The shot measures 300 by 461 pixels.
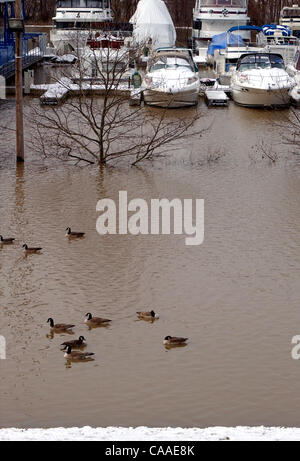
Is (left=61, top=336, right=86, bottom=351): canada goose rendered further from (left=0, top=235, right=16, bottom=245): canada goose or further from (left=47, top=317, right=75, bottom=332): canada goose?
(left=0, top=235, right=16, bottom=245): canada goose

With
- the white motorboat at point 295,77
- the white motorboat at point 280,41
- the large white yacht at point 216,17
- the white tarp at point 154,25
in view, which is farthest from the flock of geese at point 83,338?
the large white yacht at point 216,17

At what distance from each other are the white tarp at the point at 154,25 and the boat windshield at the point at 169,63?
12.5 m

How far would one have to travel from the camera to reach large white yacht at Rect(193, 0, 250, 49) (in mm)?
50312

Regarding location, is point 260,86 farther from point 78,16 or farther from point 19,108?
point 78,16

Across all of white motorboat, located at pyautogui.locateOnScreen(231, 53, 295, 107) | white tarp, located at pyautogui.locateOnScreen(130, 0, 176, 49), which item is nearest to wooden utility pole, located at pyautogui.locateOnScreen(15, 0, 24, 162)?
white motorboat, located at pyautogui.locateOnScreen(231, 53, 295, 107)

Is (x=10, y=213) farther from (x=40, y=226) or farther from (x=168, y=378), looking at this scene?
(x=168, y=378)

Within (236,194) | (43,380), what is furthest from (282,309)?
(236,194)

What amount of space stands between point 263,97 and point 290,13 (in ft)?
92.8

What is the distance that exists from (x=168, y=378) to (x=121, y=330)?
1.65m

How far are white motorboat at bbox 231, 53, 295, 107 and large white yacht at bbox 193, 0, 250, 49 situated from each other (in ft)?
58.5

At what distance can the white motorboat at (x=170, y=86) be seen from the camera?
30.9 metres

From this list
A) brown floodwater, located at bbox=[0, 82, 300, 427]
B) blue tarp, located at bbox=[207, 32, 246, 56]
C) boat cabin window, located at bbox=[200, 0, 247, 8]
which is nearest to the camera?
brown floodwater, located at bbox=[0, 82, 300, 427]

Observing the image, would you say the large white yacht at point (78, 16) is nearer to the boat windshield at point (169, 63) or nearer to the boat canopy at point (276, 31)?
the boat canopy at point (276, 31)

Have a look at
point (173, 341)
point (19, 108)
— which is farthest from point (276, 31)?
point (173, 341)
